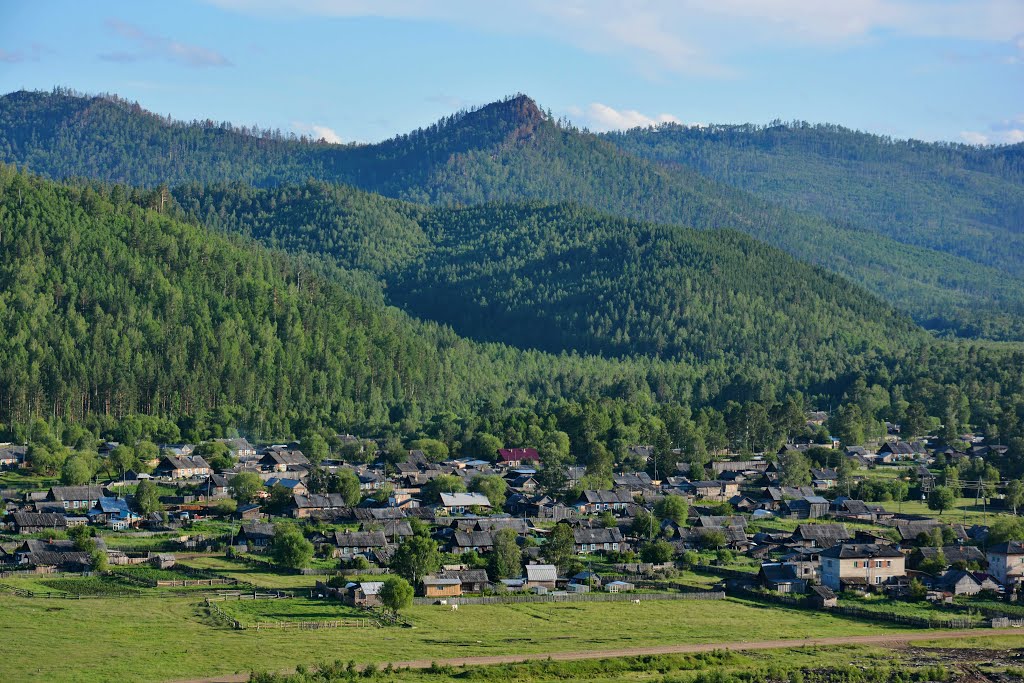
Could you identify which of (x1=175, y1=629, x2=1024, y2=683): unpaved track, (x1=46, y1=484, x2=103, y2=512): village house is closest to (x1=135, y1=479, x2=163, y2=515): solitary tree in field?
(x1=46, y1=484, x2=103, y2=512): village house

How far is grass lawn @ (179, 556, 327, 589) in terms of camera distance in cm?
8262

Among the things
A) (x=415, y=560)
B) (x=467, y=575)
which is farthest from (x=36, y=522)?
(x=467, y=575)

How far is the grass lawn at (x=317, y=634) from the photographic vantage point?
2493 inches

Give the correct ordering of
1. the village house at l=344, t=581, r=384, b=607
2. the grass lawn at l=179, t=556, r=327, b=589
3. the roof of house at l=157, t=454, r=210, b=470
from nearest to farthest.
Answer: the village house at l=344, t=581, r=384, b=607, the grass lawn at l=179, t=556, r=327, b=589, the roof of house at l=157, t=454, r=210, b=470

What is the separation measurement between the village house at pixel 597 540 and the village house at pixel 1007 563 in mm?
21383

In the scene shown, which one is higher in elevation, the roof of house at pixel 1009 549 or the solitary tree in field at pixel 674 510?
the roof of house at pixel 1009 549

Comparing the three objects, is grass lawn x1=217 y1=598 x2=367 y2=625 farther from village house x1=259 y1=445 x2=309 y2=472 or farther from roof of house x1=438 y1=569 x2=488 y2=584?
village house x1=259 y1=445 x2=309 y2=472

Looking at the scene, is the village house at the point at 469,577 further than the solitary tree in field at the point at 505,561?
No

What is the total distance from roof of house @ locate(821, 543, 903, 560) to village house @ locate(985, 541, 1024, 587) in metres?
5.26

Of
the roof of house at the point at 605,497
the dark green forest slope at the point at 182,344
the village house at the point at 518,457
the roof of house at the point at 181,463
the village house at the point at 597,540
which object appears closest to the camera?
the village house at the point at 597,540

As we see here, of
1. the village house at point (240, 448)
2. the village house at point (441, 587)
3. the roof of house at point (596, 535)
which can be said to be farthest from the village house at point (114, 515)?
the village house at point (240, 448)

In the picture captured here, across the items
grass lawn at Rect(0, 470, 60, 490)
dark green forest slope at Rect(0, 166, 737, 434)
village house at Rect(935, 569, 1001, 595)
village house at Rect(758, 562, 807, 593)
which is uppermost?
dark green forest slope at Rect(0, 166, 737, 434)

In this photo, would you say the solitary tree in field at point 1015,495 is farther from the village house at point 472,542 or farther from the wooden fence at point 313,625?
the wooden fence at point 313,625

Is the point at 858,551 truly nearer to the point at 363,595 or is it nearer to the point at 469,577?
the point at 469,577
